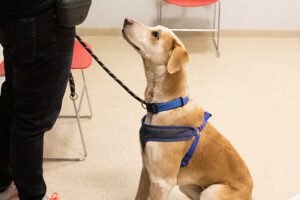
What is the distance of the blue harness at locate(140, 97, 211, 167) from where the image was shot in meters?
1.53

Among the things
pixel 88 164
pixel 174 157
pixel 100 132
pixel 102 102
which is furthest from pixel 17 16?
pixel 102 102

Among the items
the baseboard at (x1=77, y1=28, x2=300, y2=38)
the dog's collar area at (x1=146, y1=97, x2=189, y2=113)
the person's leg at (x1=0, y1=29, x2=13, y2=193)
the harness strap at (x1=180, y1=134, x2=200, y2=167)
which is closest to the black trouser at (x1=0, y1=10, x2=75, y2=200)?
the person's leg at (x1=0, y1=29, x2=13, y2=193)

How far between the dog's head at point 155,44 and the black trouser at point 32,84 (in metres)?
0.25

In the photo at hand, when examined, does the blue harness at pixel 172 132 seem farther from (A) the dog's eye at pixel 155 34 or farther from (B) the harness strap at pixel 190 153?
(A) the dog's eye at pixel 155 34

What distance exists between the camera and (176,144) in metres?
1.54

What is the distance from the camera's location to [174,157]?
1.54 metres

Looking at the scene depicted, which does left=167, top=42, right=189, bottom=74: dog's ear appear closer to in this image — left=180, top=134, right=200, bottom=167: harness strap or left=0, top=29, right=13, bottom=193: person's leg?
left=180, top=134, right=200, bottom=167: harness strap

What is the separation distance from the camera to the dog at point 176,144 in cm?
153

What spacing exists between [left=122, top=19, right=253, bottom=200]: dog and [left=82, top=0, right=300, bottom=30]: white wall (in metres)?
2.48

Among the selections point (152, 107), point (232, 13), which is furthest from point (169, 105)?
point (232, 13)

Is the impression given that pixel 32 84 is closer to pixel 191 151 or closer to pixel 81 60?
pixel 191 151

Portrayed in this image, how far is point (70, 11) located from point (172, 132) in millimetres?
596

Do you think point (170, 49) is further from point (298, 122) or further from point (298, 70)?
point (298, 70)

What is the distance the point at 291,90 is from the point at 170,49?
6.20 feet
